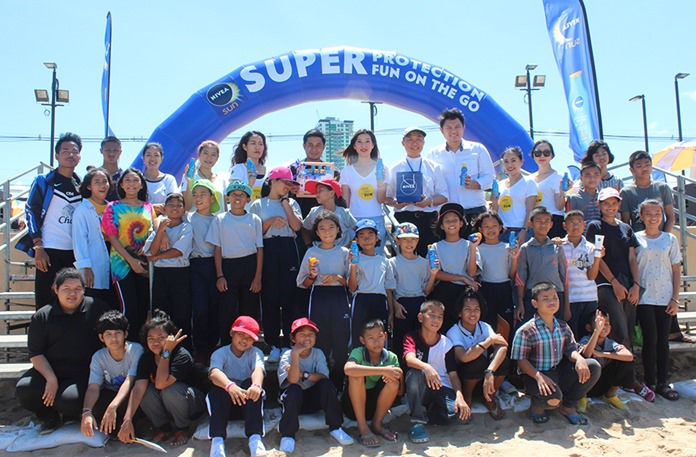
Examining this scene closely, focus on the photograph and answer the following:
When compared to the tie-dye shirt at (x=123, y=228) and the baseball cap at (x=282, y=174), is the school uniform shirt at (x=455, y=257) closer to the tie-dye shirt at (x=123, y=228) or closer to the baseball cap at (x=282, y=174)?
the baseball cap at (x=282, y=174)

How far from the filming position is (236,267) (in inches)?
157

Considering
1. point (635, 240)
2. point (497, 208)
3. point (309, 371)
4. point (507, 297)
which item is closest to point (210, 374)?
point (309, 371)

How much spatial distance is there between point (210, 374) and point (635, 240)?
368 centimetres

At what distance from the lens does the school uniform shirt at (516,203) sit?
14.9ft

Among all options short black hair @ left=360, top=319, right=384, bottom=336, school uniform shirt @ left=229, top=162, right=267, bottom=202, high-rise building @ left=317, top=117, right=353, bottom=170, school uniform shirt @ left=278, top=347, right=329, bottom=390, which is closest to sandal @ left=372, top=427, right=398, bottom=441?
school uniform shirt @ left=278, top=347, right=329, bottom=390

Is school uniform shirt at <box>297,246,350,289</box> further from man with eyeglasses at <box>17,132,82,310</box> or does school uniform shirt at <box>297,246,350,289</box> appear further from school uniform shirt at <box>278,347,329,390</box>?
man with eyeglasses at <box>17,132,82,310</box>

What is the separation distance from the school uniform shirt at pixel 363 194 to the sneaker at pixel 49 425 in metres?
2.79

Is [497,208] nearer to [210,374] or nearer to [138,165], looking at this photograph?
[210,374]

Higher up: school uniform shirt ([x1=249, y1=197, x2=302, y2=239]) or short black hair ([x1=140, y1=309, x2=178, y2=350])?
school uniform shirt ([x1=249, y1=197, x2=302, y2=239])

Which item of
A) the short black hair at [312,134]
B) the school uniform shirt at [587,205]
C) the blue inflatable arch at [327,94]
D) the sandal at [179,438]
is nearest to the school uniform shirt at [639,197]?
the school uniform shirt at [587,205]

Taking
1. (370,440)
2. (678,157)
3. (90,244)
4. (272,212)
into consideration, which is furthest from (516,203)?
(678,157)

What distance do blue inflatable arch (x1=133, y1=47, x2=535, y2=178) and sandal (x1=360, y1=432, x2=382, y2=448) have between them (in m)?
4.81

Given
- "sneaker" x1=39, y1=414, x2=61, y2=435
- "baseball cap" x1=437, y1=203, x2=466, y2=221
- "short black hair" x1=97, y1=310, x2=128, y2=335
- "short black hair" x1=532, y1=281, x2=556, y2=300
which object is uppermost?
"baseball cap" x1=437, y1=203, x2=466, y2=221

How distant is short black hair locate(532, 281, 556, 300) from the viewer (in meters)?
3.74
